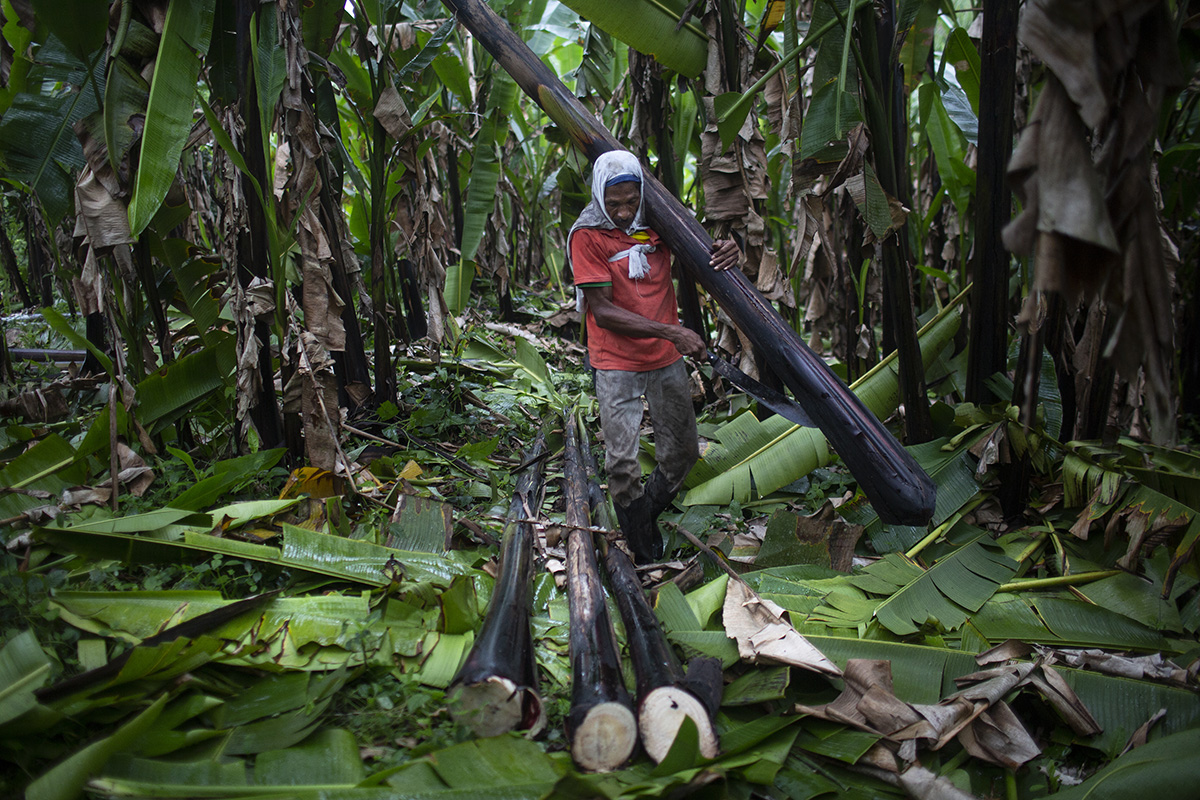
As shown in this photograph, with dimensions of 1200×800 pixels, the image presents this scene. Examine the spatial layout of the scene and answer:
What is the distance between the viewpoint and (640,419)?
340 centimetres

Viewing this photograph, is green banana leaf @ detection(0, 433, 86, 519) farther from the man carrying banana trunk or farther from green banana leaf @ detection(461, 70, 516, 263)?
green banana leaf @ detection(461, 70, 516, 263)

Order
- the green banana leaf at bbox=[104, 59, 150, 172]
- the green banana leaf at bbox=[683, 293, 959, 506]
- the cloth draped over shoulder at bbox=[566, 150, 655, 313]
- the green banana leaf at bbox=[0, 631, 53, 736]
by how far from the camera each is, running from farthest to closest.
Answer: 1. the green banana leaf at bbox=[683, 293, 959, 506]
2. the cloth draped over shoulder at bbox=[566, 150, 655, 313]
3. the green banana leaf at bbox=[104, 59, 150, 172]
4. the green banana leaf at bbox=[0, 631, 53, 736]

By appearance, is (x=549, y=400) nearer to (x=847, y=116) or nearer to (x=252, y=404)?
(x=252, y=404)

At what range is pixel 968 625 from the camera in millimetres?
2428

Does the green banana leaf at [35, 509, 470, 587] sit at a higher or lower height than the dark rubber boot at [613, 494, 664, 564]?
higher

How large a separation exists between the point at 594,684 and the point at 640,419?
1685 millimetres

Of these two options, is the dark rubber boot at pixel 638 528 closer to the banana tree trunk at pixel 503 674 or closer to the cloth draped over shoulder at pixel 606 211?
the cloth draped over shoulder at pixel 606 211

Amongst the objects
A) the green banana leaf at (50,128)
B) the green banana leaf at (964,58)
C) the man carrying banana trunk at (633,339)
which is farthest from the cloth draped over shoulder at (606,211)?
the green banana leaf at (50,128)

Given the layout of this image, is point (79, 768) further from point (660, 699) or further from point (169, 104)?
point (169, 104)

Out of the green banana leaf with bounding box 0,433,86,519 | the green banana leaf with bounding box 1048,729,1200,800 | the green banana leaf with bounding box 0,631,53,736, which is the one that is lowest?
the green banana leaf with bounding box 1048,729,1200,800

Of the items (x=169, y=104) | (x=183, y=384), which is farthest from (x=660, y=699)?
(x=169, y=104)

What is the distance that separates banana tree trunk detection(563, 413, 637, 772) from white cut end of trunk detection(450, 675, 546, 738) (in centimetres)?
15

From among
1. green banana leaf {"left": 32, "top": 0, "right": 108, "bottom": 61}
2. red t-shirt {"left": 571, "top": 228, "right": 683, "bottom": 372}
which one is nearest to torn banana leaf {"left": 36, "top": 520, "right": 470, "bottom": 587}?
red t-shirt {"left": 571, "top": 228, "right": 683, "bottom": 372}

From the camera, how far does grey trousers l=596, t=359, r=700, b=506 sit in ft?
11.2
